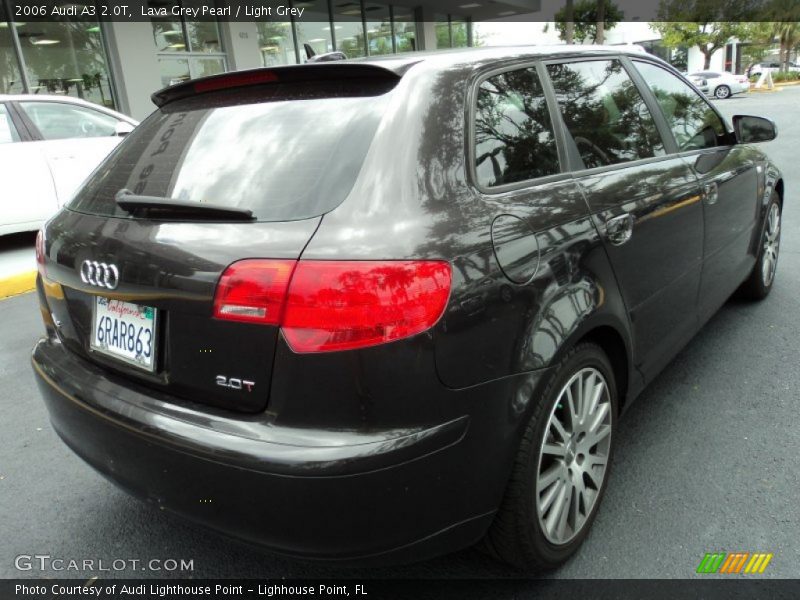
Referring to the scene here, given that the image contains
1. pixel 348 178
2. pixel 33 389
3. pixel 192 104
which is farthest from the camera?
pixel 33 389

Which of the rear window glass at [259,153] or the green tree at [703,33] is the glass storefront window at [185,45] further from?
the green tree at [703,33]

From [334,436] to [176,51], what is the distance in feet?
43.7

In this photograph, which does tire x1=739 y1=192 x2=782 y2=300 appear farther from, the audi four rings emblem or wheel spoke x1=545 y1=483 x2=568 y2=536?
the audi four rings emblem

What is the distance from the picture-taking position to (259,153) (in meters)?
1.91

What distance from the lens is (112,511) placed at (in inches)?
99.2

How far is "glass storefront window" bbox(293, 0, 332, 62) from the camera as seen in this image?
51.8ft

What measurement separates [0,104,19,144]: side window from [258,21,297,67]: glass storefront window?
9099mm

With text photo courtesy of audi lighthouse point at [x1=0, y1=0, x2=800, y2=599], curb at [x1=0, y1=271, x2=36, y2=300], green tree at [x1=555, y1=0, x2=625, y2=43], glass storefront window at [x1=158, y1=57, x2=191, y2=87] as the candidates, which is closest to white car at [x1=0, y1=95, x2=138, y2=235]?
curb at [x1=0, y1=271, x2=36, y2=300]

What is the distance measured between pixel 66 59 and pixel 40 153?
6061 mm

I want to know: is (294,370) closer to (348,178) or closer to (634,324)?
(348,178)

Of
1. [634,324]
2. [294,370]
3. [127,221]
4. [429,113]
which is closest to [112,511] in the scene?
[127,221]

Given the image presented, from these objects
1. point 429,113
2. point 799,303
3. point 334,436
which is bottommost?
point 799,303

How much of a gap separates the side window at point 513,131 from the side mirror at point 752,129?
82.7 inches
